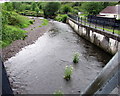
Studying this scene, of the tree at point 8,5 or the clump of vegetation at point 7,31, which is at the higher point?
the tree at point 8,5

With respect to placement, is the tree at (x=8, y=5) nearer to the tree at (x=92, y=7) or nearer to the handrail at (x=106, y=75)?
the handrail at (x=106, y=75)

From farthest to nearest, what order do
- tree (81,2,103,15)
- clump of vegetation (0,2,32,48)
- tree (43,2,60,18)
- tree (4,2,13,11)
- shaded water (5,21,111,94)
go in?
tree (43,2,60,18) < tree (81,2,103,15) < tree (4,2,13,11) < clump of vegetation (0,2,32,48) < shaded water (5,21,111,94)

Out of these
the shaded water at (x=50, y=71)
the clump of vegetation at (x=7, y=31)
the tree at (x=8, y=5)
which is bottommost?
the shaded water at (x=50, y=71)

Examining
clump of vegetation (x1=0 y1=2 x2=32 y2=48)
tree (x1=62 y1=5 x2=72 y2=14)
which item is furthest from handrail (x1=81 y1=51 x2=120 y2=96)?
tree (x1=62 y1=5 x2=72 y2=14)

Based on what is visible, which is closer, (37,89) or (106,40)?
(37,89)

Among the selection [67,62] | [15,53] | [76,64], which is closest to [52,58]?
[67,62]

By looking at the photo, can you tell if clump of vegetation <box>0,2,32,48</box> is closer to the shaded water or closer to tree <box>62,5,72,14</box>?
the shaded water

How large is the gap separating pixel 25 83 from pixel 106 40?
987 cm

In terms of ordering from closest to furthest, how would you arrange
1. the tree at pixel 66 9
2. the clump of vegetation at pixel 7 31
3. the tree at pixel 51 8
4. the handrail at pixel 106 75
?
1. the handrail at pixel 106 75
2. the clump of vegetation at pixel 7 31
3. the tree at pixel 51 8
4. the tree at pixel 66 9

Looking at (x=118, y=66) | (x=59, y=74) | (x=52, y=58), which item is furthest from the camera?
(x=52, y=58)

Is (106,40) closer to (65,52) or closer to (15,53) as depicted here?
(65,52)

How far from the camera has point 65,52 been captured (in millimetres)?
14781

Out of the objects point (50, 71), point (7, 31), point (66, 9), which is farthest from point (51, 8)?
point (50, 71)

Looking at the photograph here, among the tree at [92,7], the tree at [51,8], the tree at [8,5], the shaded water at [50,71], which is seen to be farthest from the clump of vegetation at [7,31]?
the tree at [51,8]
